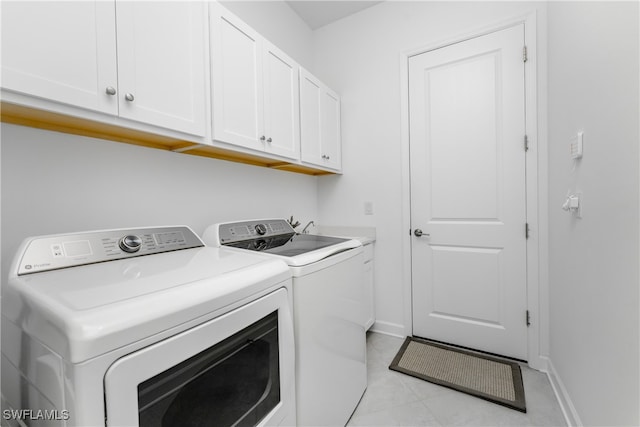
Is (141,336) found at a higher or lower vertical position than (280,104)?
lower

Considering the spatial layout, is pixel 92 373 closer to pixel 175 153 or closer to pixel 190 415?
pixel 190 415

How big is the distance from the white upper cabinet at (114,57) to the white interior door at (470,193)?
1733mm

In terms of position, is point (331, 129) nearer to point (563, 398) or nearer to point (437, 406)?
point (437, 406)

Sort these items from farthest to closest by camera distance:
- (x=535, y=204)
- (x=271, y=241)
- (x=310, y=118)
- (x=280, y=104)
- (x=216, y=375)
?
1. (x=310, y=118)
2. (x=535, y=204)
3. (x=280, y=104)
4. (x=271, y=241)
5. (x=216, y=375)

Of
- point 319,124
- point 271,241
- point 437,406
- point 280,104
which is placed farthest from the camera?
Answer: point 319,124

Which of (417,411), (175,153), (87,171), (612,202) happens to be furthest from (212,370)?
(612,202)

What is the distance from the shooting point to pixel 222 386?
85 cm

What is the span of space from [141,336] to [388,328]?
87.6 inches

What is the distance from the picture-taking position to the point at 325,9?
249 cm

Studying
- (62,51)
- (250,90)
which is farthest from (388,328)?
(62,51)

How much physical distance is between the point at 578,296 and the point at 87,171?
91.5 inches

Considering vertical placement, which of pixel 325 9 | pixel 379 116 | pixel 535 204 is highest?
pixel 325 9

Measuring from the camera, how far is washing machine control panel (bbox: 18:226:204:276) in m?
0.88

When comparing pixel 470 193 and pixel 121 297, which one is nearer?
pixel 121 297
